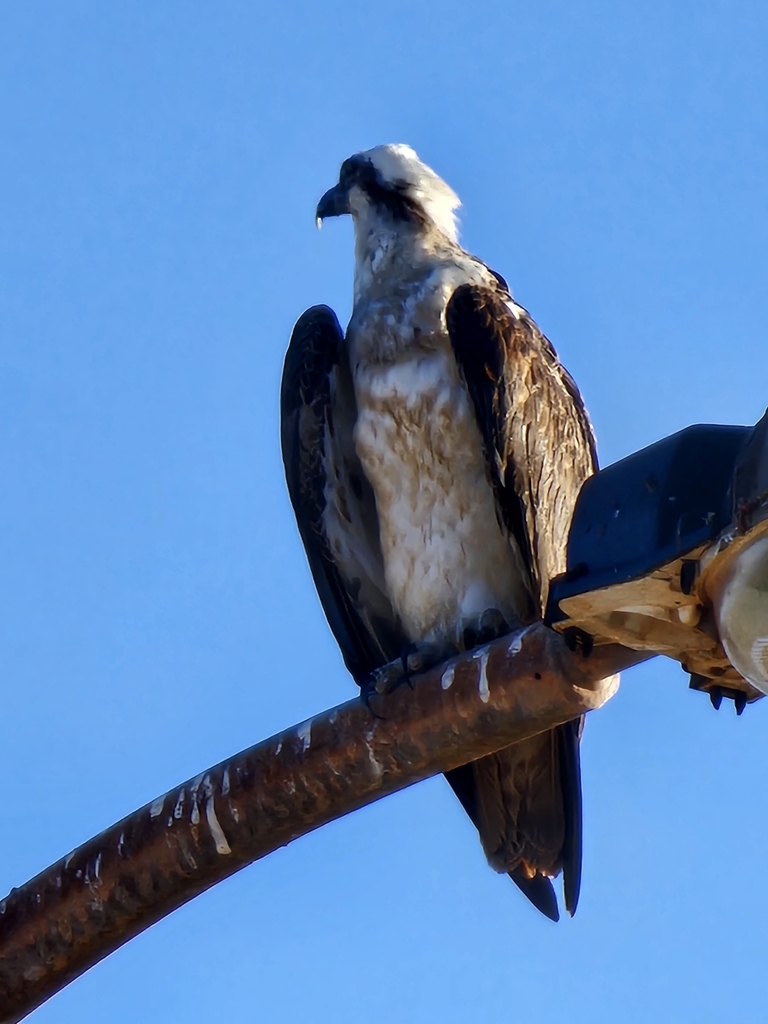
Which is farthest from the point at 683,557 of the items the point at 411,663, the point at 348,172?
the point at 348,172

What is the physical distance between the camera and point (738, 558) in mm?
2852

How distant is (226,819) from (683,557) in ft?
5.09

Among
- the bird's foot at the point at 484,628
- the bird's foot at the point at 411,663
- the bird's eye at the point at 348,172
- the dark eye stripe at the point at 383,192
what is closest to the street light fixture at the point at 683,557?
the bird's foot at the point at 411,663

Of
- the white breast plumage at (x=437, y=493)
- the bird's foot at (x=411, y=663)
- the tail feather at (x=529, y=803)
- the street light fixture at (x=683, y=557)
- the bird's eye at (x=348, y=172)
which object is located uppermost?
the bird's eye at (x=348, y=172)

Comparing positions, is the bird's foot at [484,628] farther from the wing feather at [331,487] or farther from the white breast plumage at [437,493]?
the wing feather at [331,487]

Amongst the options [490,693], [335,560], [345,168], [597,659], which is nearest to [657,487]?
[597,659]

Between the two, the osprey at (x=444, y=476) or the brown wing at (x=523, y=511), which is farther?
the osprey at (x=444, y=476)

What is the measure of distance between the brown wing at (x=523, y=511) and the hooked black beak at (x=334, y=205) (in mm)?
1220

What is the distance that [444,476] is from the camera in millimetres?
5926

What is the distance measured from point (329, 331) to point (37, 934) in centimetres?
311

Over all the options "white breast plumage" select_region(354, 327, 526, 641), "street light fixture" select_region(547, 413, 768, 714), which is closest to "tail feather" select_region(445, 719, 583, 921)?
"white breast plumage" select_region(354, 327, 526, 641)

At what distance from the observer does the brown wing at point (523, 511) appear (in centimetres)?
547

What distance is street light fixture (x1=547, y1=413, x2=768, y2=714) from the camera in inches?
111

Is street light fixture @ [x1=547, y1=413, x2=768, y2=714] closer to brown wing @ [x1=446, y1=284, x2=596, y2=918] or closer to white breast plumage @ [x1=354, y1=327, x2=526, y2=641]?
brown wing @ [x1=446, y1=284, x2=596, y2=918]
